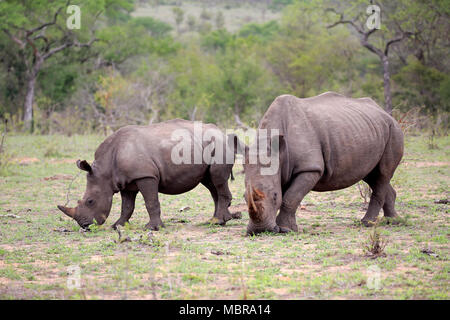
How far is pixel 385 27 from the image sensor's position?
1172 inches

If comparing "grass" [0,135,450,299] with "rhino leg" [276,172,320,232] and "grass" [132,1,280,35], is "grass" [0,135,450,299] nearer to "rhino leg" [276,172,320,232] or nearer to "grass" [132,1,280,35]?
"rhino leg" [276,172,320,232]

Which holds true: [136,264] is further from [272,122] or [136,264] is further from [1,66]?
[1,66]

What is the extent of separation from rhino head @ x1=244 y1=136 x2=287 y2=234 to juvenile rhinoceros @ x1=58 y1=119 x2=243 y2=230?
0.97 metres

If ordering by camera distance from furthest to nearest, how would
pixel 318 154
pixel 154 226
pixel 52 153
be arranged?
pixel 52 153 → pixel 154 226 → pixel 318 154

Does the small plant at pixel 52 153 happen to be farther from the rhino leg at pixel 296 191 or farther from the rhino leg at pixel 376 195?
the rhino leg at pixel 296 191

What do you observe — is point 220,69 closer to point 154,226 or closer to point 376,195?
point 376,195

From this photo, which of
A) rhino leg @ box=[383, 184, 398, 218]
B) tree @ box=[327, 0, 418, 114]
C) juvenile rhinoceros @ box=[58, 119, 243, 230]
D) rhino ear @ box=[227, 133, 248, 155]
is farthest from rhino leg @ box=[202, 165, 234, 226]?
tree @ box=[327, 0, 418, 114]

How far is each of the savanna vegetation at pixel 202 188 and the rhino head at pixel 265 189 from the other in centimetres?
21

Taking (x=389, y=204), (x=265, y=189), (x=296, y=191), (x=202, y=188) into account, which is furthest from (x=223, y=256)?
(x=202, y=188)

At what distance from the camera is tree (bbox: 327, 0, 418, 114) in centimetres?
2884

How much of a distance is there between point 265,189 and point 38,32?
103ft

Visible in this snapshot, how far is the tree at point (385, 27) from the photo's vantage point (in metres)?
28.8

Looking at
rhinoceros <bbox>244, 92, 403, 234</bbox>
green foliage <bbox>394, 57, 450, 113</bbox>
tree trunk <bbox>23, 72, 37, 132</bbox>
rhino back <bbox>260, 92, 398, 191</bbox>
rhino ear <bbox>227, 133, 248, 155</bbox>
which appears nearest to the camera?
rhinoceros <bbox>244, 92, 403, 234</bbox>
